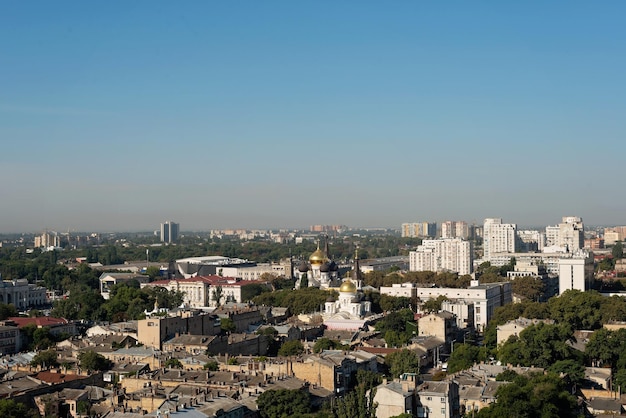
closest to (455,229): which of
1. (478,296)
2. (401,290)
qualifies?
(401,290)

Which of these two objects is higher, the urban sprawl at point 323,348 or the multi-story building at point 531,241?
the multi-story building at point 531,241

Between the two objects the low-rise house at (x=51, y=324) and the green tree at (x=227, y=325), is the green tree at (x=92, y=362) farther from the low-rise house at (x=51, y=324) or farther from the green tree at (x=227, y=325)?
the low-rise house at (x=51, y=324)

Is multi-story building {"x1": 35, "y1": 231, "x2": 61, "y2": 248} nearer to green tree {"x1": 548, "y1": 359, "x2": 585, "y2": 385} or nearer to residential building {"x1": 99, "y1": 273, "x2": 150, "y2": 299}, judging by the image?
residential building {"x1": 99, "y1": 273, "x2": 150, "y2": 299}

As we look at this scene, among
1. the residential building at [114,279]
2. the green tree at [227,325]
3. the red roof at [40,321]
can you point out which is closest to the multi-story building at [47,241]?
the residential building at [114,279]

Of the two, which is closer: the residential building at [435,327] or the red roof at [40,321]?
the residential building at [435,327]

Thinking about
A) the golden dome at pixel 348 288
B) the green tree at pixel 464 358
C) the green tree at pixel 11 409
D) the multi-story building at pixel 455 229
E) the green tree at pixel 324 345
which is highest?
the multi-story building at pixel 455 229

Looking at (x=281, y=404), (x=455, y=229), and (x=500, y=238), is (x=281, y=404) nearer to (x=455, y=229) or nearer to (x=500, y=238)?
(x=500, y=238)

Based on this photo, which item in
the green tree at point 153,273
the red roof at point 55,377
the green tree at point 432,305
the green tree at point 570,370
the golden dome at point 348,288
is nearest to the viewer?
the red roof at point 55,377
